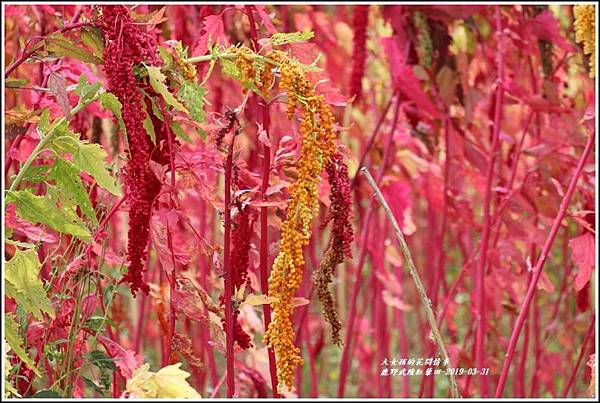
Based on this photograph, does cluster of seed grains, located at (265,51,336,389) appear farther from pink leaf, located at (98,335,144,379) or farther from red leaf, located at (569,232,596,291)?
red leaf, located at (569,232,596,291)

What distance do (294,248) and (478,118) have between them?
1705 mm

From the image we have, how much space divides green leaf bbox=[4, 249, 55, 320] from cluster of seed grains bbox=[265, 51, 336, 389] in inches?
9.0

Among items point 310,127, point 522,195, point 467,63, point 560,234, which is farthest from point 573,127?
point 310,127

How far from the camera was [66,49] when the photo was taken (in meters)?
1.01

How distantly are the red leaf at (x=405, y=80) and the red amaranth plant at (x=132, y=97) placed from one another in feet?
2.40

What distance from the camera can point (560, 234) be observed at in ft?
7.75

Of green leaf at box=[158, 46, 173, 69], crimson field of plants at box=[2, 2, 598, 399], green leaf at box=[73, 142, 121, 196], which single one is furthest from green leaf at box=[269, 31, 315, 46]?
green leaf at box=[73, 142, 121, 196]

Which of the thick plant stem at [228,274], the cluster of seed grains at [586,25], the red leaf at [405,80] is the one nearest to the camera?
the thick plant stem at [228,274]

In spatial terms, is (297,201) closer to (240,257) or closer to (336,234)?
(336,234)

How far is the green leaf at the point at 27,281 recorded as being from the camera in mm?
879

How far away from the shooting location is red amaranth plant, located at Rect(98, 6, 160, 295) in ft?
3.04

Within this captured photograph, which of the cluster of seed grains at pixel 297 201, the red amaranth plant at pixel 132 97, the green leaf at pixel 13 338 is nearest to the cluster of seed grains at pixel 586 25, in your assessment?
the cluster of seed grains at pixel 297 201

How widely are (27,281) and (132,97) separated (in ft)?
Answer: 0.70

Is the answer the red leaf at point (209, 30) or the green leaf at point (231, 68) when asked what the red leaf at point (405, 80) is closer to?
the red leaf at point (209, 30)
